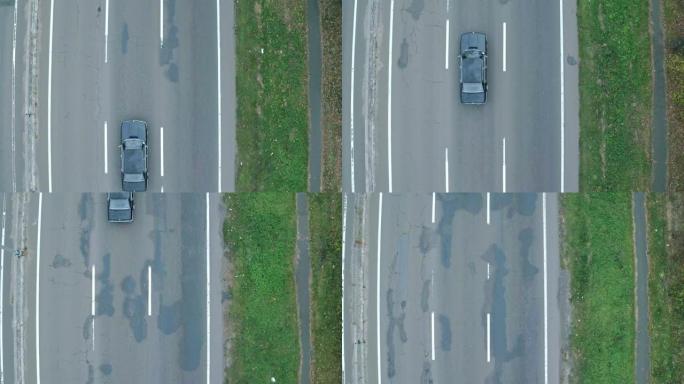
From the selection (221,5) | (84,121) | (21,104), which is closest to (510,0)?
(221,5)

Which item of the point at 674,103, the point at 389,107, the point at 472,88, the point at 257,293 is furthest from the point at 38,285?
the point at 674,103

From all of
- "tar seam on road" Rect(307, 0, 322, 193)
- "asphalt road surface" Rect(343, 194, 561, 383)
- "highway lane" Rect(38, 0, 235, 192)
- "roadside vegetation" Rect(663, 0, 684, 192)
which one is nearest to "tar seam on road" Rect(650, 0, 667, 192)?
"roadside vegetation" Rect(663, 0, 684, 192)

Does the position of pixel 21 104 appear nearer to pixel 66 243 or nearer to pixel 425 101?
pixel 66 243

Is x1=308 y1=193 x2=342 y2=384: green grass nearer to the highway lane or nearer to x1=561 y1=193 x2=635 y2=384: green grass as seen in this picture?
the highway lane

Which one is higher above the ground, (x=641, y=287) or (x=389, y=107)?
(x=389, y=107)

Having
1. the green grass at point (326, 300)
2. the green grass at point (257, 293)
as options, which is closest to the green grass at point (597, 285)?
the green grass at point (326, 300)

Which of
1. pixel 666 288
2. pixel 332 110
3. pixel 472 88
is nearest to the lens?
pixel 472 88

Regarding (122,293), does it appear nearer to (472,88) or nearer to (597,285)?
(472,88)
